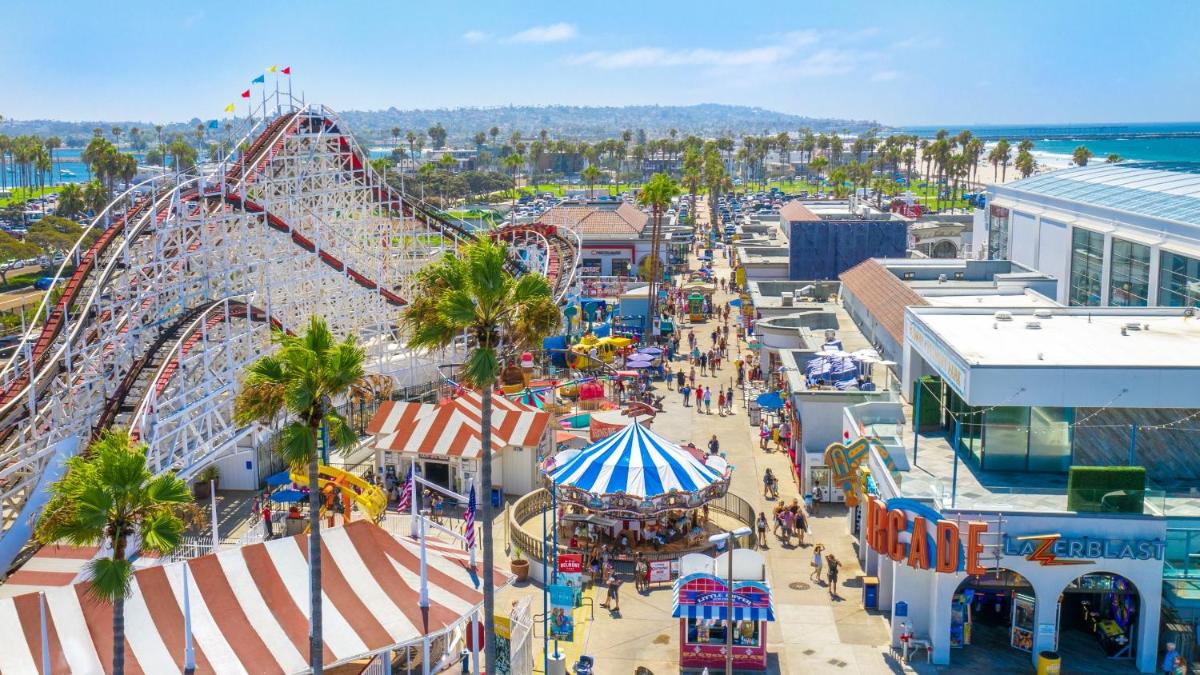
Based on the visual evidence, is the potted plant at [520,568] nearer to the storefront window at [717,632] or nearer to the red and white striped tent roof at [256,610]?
the red and white striped tent roof at [256,610]

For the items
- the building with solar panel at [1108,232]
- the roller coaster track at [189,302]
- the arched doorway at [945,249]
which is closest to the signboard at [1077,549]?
the building with solar panel at [1108,232]

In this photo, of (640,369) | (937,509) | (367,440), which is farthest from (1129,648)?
(640,369)

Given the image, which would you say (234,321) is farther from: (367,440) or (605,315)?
(605,315)

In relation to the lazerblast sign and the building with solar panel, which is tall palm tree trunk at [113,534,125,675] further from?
the building with solar panel

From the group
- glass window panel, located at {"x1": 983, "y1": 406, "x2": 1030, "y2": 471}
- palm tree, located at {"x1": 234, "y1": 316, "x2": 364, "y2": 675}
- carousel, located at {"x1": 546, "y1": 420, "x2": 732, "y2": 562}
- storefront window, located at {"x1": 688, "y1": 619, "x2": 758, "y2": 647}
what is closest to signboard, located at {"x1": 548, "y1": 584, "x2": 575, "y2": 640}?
storefront window, located at {"x1": 688, "y1": 619, "x2": 758, "y2": 647}

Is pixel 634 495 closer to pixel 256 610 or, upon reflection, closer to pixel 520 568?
pixel 520 568

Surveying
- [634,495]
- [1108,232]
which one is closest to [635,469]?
[634,495]
